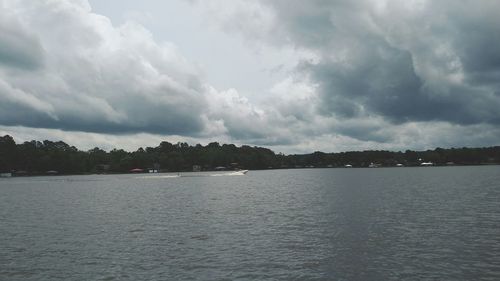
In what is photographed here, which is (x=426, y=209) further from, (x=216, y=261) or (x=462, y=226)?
(x=216, y=261)

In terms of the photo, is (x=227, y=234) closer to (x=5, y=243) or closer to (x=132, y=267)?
(x=132, y=267)

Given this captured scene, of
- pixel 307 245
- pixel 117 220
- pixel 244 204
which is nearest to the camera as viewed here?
pixel 307 245

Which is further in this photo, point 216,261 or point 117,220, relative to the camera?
point 117,220

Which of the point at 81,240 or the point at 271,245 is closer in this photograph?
the point at 271,245

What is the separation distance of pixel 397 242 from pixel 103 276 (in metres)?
23.2

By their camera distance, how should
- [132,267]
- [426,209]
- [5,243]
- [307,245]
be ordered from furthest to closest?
[426,209]
[5,243]
[307,245]
[132,267]

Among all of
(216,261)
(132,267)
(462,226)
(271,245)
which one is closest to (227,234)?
(271,245)

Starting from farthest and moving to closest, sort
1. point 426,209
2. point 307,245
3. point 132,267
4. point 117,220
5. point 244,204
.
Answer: point 244,204 → point 426,209 → point 117,220 → point 307,245 → point 132,267

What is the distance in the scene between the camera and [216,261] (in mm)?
32125

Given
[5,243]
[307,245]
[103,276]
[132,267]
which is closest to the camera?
[103,276]

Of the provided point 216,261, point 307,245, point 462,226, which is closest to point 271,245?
point 307,245

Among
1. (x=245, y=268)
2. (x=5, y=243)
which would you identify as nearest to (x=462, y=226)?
(x=245, y=268)

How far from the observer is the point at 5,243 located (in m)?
40.7

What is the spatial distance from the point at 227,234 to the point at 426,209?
31.2 metres
